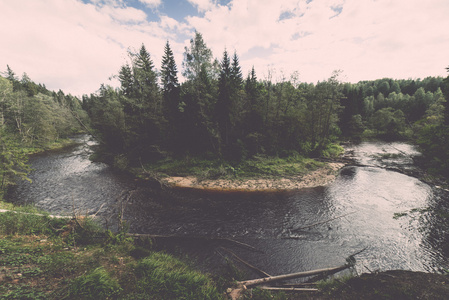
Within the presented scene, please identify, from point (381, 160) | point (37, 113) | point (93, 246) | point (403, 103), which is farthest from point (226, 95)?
point (403, 103)

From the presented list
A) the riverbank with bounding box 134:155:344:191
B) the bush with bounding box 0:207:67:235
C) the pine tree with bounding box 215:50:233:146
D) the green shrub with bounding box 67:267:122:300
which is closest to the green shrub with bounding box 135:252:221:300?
the green shrub with bounding box 67:267:122:300

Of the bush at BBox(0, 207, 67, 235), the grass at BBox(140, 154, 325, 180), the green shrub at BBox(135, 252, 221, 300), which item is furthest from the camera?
the grass at BBox(140, 154, 325, 180)

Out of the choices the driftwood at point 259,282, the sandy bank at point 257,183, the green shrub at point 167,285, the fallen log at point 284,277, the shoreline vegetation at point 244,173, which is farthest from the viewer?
the shoreline vegetation at point 244,173

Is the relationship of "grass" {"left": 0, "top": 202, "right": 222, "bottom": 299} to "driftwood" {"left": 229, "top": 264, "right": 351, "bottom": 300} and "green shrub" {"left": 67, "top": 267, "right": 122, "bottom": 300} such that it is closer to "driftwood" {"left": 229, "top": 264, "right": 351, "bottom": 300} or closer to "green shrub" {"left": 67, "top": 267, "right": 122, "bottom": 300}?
"green shrub" {"left": 67, "top": 267, "right": 122, "bottom": 300}

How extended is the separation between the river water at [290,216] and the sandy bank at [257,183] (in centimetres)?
A: 132

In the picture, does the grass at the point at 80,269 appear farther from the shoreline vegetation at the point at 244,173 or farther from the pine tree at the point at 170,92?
the pine tree at the point at 170,92

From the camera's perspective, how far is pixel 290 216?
1517cm

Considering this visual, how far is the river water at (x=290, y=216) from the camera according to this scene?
10.7m

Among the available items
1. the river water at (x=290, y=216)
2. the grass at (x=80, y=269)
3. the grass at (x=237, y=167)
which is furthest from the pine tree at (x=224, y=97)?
the grass at (x=80, y=269)

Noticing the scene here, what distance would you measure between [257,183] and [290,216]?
288 inches

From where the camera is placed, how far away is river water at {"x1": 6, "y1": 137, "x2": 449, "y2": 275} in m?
10.7

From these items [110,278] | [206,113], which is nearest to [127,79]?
[206,113]

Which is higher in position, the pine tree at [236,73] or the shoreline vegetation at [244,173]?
the pine tree at [236,73]

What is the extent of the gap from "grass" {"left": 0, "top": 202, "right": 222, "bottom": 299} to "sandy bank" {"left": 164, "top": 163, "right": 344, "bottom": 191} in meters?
13.2
